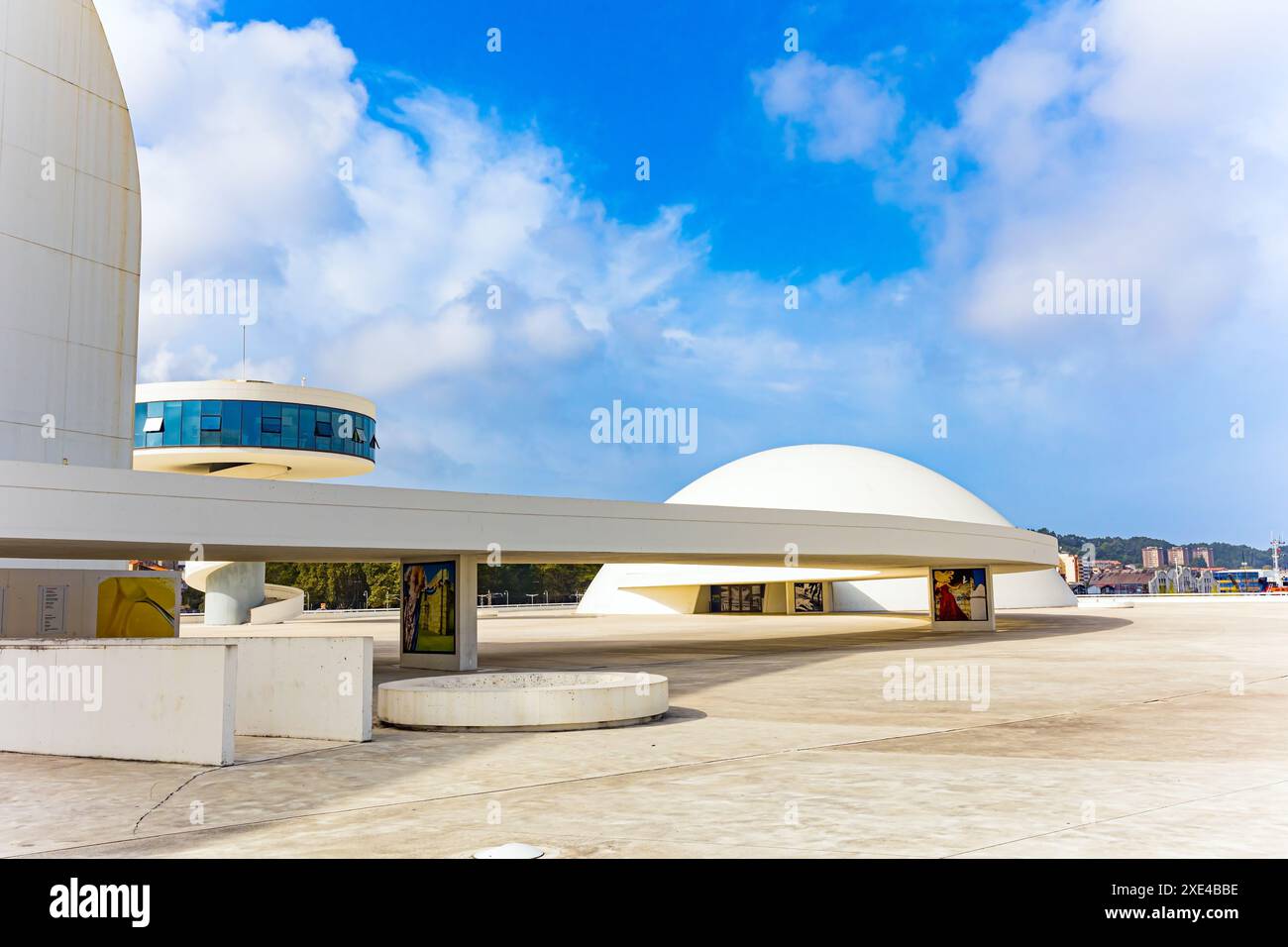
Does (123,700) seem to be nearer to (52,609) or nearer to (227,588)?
(52,609)

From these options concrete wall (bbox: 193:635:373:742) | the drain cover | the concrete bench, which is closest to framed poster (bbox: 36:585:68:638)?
the concrete bench

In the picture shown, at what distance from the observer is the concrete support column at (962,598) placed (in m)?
39.0

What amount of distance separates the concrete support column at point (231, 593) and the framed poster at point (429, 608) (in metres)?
32.4

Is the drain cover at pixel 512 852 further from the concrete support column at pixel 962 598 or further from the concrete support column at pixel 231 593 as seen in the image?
the concrete support column at pixel 231 593

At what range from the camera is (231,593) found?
55188 mm

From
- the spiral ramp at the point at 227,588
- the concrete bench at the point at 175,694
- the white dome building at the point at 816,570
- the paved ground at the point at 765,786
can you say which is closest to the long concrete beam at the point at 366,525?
the concrete bench at the point at 175,694

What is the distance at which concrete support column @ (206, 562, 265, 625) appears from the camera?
55.2 metres

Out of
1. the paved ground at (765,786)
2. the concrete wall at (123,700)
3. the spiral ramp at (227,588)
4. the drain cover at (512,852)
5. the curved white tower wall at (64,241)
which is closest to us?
the drain cover at (512,852)

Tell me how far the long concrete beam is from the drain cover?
525 inches

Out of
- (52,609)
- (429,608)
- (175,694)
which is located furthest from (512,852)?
(52,609)

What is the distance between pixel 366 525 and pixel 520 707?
26.1 feet

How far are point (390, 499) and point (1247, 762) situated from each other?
51.6 ft

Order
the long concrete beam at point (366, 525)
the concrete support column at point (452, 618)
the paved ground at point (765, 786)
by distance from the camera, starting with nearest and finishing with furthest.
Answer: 1. the paved ground at point (765, 786)
2. the long concrete beam at point (366, 525)
3. the concrete support column at point (452, 618)

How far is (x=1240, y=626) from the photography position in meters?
39.4
